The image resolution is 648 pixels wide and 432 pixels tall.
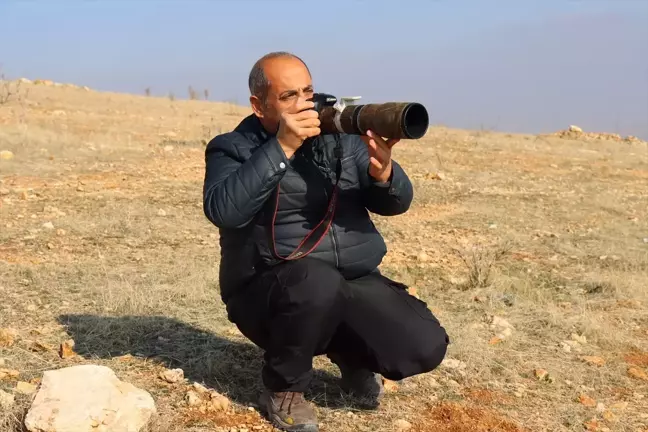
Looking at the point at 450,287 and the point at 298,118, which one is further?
the point at 450,287

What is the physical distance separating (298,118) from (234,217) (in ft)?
1.19

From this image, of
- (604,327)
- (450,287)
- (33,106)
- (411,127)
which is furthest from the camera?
(33,106)

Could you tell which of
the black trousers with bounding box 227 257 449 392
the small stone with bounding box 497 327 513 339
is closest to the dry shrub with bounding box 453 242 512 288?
the small stone with bounding box 497 327 513 339

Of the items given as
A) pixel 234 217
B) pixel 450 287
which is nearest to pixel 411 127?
pixel 234 217

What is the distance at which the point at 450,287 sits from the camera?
14.4 ft

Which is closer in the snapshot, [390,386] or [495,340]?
[390,386]

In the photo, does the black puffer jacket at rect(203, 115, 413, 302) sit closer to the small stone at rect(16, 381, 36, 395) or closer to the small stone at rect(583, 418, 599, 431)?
the small stone at rect(16, 381, 36, 395)

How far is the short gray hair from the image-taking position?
7.86 feet

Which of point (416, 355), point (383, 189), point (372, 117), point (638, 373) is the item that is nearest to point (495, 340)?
point (638, 373)

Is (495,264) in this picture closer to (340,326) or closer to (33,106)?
(340,326)

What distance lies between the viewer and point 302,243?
94.6 inches

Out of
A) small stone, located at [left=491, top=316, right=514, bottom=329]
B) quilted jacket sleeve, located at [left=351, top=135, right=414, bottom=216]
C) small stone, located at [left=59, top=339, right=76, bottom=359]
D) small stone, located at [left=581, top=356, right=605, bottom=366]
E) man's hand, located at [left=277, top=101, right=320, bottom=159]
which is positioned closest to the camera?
man's hand, located at [left=277, top=101, right=320, bottom=159]

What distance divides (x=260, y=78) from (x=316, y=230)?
53 cm

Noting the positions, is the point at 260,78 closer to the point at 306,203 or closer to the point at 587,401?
the point at 306,203
